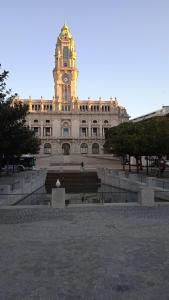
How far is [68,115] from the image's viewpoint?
134 m

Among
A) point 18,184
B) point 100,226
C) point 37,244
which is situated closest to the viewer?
point 37,244

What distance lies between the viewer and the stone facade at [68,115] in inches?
5177

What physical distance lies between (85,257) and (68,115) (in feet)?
414

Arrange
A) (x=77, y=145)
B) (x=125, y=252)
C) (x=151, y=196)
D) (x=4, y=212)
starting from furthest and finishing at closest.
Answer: (x=77, y=145) → (x=151, y=196) → (x=4, y=212) → (x=125, y=252)

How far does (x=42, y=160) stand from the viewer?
10300 centimetres

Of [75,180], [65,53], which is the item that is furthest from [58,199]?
[65,53]

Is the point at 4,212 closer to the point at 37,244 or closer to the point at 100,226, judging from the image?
the point at 100,226

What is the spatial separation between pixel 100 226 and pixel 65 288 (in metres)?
6.31

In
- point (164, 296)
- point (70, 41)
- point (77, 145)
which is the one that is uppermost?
point (70, 41)

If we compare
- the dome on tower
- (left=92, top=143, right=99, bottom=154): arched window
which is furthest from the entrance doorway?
the dome on tower

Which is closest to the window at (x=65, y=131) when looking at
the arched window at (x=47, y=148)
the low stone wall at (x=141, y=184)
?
the arched window at (x=47, y=148)

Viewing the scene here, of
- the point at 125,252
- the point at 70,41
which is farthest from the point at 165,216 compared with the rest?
the point at 70,41

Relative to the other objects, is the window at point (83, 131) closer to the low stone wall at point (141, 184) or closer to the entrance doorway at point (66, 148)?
the entrance doorway at point (66, 148)

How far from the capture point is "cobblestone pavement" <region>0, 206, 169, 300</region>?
685cm
